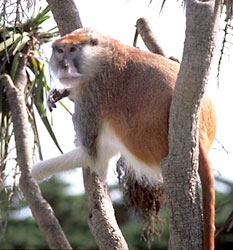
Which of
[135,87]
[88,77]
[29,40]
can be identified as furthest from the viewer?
[29,40]

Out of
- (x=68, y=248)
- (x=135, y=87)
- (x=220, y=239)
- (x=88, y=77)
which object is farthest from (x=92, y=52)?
(x=220, y=239)

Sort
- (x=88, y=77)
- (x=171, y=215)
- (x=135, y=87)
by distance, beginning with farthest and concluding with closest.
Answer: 1. (x=88, y=77)
2. (x=135, y=87)
3. (x=171, y=215)

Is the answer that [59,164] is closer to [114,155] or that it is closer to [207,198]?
[114,155]

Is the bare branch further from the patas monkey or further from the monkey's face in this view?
the monkey's face

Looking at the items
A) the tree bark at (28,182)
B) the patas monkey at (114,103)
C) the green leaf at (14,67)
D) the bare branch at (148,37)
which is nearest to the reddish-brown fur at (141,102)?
the patas monkey at (114,103)

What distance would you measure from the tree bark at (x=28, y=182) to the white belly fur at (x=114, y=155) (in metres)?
0.48

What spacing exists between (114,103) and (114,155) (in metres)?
0.42

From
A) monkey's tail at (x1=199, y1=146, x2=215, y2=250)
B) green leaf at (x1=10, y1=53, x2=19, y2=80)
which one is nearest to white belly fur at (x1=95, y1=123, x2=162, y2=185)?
monkey's tail at (x1=199, y1=146, x2=215, y2=250)

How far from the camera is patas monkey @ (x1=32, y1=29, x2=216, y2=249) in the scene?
12.3 feet

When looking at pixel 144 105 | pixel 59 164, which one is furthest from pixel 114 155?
pixel 144 105

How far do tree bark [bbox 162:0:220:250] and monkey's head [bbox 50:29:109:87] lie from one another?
1.17 meters

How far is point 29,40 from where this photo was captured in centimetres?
556

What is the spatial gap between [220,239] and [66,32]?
2265 mm

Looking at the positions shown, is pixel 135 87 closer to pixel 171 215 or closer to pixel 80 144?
pixel 80 144
